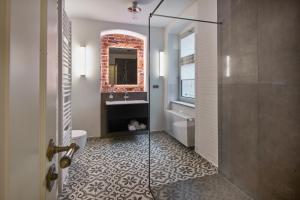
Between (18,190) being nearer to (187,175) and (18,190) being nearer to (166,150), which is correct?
(187,175)

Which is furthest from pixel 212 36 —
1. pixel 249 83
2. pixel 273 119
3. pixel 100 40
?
pixel 100 40

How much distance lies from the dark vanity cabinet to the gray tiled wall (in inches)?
76.8

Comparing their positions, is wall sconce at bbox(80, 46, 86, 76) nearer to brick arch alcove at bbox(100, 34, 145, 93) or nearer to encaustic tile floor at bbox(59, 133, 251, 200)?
brick arch alcove at bbox(100, 34, 145, 93)

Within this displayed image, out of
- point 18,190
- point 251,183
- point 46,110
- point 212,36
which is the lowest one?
point 251,183

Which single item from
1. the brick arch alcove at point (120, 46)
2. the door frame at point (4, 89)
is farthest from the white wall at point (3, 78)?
the brick arch alcove at point (120, 46)

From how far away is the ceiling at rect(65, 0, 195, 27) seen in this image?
326cm

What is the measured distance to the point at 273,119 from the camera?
1.69m

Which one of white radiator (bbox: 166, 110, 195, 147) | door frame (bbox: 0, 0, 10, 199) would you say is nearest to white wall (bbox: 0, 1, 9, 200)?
door frame (bbox: 0, 0, 10, 199)

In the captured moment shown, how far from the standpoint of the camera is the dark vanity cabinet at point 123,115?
3.94 m

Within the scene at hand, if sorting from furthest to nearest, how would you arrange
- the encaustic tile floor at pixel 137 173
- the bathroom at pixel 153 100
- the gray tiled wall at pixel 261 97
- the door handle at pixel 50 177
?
the encaustic tile floor at pixel 137 173, the gray tiled wall at pixel 261 97, the door handle at pixel 50 177, the bathroom at pixel 153 100

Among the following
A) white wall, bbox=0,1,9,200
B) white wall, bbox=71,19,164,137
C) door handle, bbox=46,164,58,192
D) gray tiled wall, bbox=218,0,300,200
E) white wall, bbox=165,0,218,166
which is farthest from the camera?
white wall, bbox=71,19,164,137

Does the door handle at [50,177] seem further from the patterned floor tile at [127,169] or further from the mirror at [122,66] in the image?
the mirror at [122,66]

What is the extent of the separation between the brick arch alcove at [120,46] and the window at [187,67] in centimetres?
115

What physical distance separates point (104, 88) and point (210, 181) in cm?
304
